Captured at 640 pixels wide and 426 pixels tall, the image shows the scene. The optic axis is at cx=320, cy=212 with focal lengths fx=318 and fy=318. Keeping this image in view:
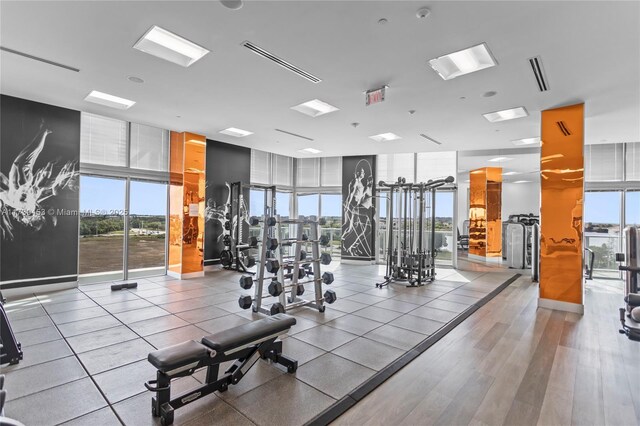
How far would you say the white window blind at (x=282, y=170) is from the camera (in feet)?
33.0

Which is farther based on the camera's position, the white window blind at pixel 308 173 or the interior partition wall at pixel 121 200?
the white window blind at pixel 308 173

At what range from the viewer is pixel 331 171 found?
1014 centimetres

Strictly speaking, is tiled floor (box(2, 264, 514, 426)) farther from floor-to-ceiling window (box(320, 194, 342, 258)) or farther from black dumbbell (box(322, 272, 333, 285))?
floor-to-ceiling window (box(320, 194, 342, 258))

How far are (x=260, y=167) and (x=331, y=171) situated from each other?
7.30 ft

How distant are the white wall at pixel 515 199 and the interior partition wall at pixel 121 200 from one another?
446 inches

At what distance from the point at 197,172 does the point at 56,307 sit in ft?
12.2

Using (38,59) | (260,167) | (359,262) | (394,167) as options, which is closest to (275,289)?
(38,59)

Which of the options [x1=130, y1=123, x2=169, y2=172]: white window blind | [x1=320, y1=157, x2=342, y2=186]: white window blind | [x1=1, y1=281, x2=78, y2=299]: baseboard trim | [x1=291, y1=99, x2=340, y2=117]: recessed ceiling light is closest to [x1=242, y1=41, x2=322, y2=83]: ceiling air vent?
[x1=291, y1=99, x2=340, y2=117]: recessed ceiling light

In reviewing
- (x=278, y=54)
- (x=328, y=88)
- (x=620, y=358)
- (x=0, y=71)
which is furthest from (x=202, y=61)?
(x=620, y=358)

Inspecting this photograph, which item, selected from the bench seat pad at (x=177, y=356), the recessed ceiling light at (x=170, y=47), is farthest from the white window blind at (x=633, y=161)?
the bench seat pad at (x=177, y=356)

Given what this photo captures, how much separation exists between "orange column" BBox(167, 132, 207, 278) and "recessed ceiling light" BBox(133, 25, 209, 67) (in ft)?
11.9

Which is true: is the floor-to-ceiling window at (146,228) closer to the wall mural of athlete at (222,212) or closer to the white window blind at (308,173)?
the wall mural of athlete at (222,212)

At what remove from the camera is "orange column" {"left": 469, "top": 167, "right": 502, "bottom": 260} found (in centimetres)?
1062

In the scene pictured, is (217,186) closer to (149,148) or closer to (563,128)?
(149,148)
